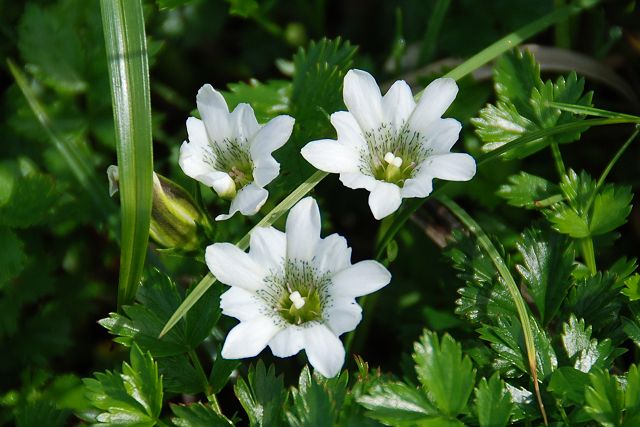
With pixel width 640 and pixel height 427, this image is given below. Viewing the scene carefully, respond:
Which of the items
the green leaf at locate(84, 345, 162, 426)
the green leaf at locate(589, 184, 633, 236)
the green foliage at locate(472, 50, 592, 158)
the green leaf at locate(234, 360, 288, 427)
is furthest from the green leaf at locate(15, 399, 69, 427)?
the green leaf at locate(589, 184, 633, 236)

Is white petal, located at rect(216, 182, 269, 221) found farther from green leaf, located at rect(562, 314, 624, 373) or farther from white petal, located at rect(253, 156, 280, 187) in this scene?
green leaf, located at rect(562, 314, 624, 373)

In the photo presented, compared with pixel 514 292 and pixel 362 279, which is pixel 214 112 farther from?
pixel 514 292

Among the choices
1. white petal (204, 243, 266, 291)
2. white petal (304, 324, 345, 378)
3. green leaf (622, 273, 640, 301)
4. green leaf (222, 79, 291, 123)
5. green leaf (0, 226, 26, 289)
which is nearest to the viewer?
white petal (304, 324, 345, 378)

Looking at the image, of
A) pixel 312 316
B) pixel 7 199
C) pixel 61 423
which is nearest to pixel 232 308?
pixel 312 316

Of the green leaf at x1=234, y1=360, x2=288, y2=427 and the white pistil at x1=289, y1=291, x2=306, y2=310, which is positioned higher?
the white pistil at x1=289, y1=291, x2=306, y2=310

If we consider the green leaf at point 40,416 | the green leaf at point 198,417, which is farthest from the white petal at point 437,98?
the green leaf at point 40,416

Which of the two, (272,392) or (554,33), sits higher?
(554,33)

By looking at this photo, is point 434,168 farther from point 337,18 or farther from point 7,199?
point 337,18

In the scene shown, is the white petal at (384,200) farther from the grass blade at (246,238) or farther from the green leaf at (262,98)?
the green leaf at (262,98)
